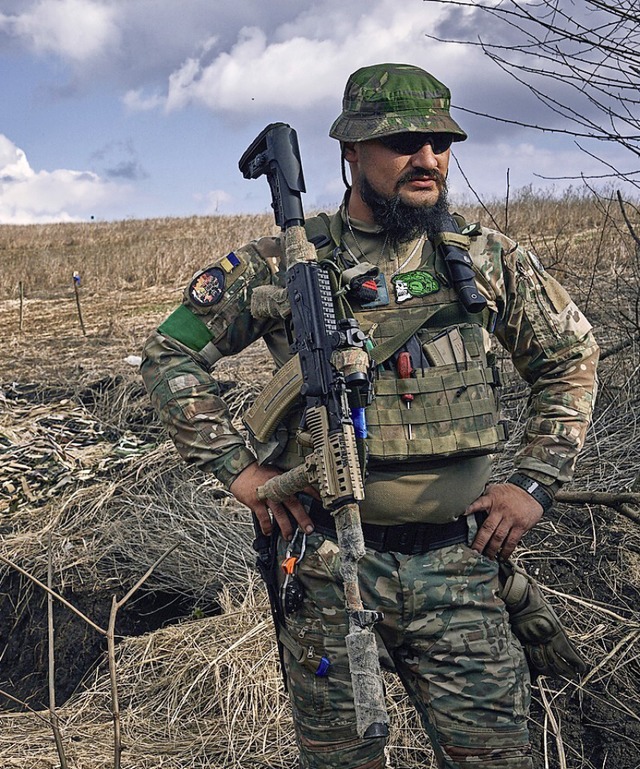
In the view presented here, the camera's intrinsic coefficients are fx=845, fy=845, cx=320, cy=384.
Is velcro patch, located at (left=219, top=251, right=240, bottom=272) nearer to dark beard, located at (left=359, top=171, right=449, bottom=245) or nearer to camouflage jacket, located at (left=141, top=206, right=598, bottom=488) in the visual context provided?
camouflage jacket, located at (left=141, top=206, right=598, bottom=488)

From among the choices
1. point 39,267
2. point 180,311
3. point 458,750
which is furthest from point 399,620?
point 39,267

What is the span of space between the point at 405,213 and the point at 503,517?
0.92 m

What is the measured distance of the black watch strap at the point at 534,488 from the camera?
2502 mm

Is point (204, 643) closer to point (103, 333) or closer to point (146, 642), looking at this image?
point (146, 642)

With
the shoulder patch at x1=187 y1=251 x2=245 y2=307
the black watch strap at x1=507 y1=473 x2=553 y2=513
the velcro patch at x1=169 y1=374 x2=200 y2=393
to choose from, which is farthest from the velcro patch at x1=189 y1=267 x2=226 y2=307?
the black watch strap at x1=507 y1=473 x2=553 y2=513

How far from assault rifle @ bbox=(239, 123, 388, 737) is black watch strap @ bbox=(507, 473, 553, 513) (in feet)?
1.97

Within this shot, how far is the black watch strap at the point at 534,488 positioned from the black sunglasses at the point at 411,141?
999 mm

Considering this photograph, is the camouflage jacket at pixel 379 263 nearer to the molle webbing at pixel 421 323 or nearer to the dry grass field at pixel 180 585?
the molle webbing at pixel 421 323

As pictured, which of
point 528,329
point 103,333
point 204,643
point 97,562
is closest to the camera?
point 528,329

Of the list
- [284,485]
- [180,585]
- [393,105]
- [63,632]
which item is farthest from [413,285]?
[63,632]

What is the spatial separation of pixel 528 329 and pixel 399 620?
95cm

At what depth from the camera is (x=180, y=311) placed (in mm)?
2598

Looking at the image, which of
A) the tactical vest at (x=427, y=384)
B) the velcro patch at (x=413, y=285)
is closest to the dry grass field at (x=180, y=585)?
the tactical vest at (x=427, y=384)

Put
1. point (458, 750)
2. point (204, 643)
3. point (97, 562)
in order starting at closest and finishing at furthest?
point (458, 750)
point (204, 643)
point (97, 562)
